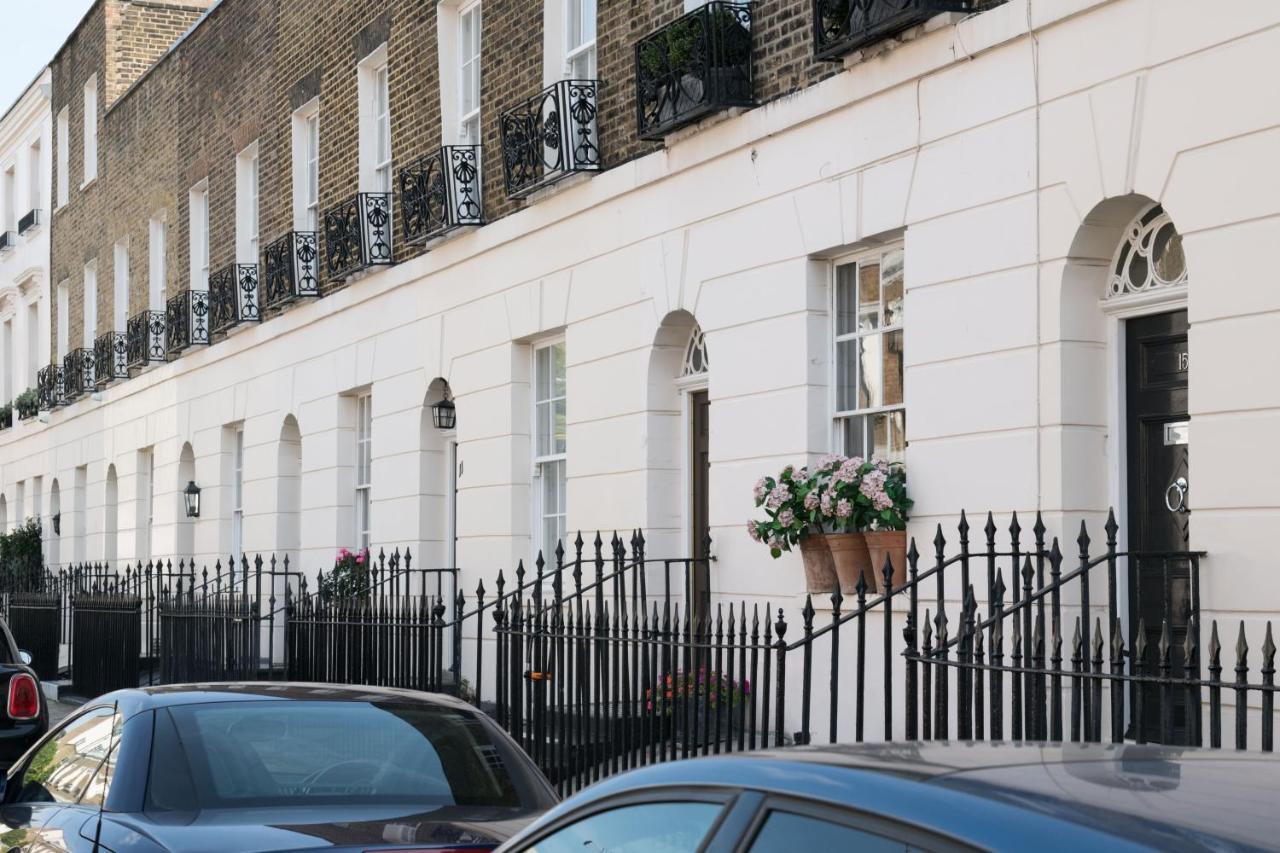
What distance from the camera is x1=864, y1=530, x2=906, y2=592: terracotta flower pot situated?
35.9ft

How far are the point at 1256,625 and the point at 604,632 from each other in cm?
401

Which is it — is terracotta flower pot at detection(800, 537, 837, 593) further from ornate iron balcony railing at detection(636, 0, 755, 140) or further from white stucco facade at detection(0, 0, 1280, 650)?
ornate iron balcony railing at detection(636, 0, 755, 140)

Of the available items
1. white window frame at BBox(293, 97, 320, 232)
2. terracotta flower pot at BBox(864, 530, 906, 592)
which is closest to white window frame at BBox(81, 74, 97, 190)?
white window frame at BBox(293, 97, 320, 232)

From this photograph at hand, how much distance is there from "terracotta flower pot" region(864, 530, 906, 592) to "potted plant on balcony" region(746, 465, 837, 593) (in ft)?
1.09

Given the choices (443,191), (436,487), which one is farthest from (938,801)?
(436,487)

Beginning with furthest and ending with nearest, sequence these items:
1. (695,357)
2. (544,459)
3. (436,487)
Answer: (436,487) < (544,459) < (695,357)

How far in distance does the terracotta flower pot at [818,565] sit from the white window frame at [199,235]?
51.6 feet

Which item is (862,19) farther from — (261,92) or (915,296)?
(261,92)

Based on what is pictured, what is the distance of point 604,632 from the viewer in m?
10.9

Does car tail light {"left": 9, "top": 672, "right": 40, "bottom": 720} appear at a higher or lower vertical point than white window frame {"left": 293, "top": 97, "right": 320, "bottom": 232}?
lower

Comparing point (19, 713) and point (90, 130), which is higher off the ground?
point (90, 130)

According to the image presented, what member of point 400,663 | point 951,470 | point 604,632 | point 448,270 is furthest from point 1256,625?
point 448,270

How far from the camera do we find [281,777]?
6.04 m

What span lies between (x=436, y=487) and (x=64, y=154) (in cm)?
1948
